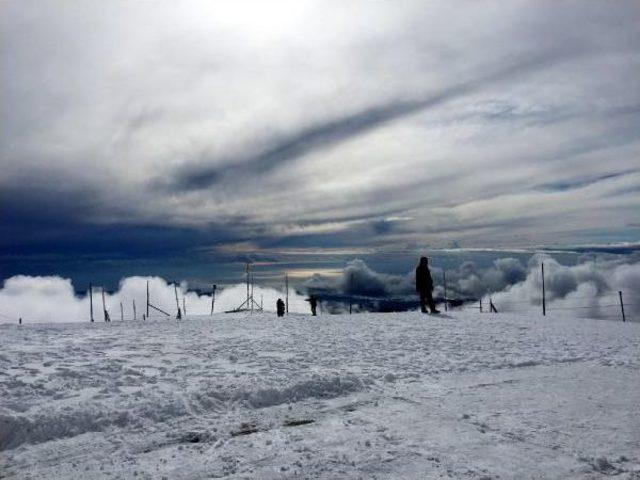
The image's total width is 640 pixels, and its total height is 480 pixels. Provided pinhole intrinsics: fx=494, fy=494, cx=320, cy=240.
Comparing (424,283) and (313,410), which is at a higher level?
(424,283)

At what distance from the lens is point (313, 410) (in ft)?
21.6

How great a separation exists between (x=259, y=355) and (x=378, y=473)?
18.8 ft

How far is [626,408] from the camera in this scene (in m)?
6.51

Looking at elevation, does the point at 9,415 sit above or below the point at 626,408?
above

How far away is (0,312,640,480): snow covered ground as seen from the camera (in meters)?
4.73

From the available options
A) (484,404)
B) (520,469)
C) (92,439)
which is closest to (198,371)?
(92,439)

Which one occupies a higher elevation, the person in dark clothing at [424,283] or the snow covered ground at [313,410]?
the person in dark clothing at [424,283]

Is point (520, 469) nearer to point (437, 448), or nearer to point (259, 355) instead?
point (437, 448)

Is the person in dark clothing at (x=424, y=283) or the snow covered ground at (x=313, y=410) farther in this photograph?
the person in dark clothing at (x=424, y=283)

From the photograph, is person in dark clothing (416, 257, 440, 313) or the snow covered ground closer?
the snow covered ground

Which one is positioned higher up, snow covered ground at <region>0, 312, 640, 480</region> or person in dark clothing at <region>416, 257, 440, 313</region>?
person in dark clothing at <region>416, 257, 440, 313</region>

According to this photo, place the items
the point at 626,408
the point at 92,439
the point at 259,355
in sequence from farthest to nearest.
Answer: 1. the point at 259,355
2. the point at 626,408
3. the point at 92,439

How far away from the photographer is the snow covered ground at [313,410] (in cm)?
473

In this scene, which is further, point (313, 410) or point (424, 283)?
point (424, 283)
